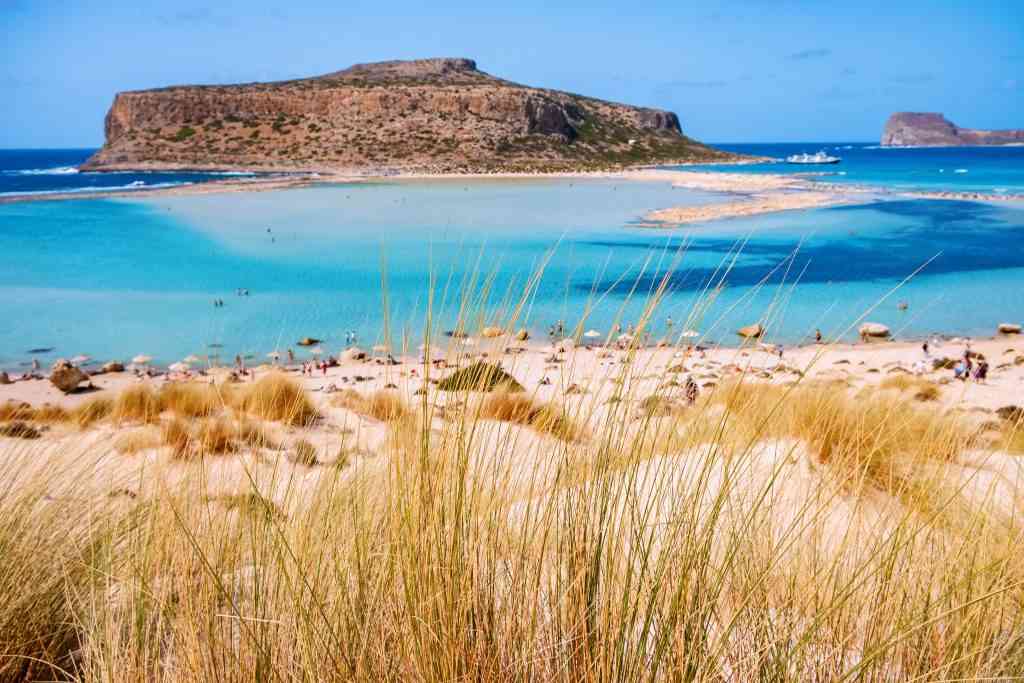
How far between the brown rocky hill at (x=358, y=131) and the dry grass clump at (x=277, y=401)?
53.1m

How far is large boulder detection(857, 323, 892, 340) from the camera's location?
14438 mm

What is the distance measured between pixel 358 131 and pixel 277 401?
66.9m

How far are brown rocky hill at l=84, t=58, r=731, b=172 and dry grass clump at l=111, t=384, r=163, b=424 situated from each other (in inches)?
2088

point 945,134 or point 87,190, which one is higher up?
point 945,134

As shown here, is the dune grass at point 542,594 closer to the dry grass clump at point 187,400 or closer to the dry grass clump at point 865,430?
the dry grass clump at point 865,430

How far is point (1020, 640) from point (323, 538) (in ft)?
5.82

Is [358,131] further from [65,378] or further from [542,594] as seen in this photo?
[542,594]

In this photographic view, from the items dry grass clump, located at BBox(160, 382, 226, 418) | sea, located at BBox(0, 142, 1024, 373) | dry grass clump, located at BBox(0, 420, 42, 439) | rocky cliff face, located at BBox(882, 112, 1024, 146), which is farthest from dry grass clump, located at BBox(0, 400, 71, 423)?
rocky cliff face, located at BBox(882, 112, 1024, 146)

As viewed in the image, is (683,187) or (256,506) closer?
(256,506)

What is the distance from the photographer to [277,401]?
23.1 ft

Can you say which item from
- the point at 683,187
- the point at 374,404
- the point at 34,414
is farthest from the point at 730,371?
the point at 683,187

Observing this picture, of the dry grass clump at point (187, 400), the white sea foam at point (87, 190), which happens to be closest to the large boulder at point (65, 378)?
the dry grass clump at point (187, 400)

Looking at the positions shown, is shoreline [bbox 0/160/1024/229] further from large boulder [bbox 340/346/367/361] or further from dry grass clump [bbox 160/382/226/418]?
dry grass clump [bbox 160/382/226/418]

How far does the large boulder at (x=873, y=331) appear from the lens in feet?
47.4
